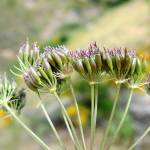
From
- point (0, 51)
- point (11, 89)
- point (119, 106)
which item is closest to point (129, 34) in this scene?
point (0, 51)

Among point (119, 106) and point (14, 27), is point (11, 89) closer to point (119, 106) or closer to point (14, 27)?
point (119, 106)

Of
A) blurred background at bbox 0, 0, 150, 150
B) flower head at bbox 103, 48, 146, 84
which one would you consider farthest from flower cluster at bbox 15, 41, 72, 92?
blurred background at bbox 0, 0, 150, 150

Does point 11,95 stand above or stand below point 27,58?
below

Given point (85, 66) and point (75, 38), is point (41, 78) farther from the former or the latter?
point (75, 38)

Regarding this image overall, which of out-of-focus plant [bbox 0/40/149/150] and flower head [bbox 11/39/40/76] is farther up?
flower head [bbox 11/39/40/76]

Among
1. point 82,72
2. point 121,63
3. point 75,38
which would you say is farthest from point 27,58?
point 75,38

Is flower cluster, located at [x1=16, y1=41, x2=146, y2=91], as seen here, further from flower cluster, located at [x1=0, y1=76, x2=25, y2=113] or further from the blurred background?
the blurred background
